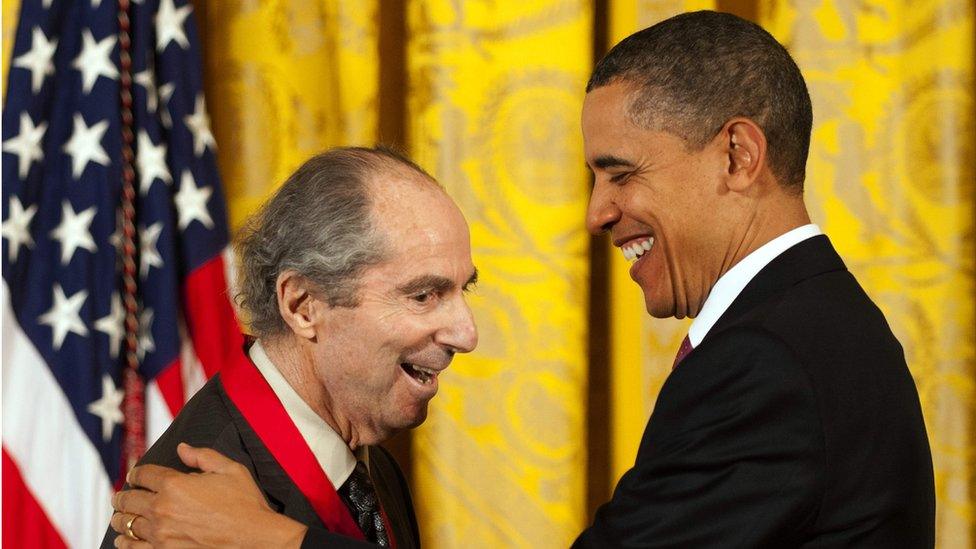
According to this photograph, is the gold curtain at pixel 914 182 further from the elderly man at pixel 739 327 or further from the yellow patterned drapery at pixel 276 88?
the elderly man at pixel 739 327

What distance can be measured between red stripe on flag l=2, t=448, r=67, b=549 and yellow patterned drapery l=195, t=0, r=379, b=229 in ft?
2.61

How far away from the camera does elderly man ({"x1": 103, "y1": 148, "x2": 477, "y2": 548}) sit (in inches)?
64.2

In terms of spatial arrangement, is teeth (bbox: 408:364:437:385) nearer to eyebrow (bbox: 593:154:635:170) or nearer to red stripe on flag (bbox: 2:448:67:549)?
eyebrow (bbox: 593:154:635:170)

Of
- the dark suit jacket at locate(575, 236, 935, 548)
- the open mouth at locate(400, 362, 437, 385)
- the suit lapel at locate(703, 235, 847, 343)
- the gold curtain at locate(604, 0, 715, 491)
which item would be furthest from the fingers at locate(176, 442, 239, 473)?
the gold curtain at locate(604, 0, 715, 491)

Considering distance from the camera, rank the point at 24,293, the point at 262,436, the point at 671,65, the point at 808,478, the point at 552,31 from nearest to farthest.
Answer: the point at 808,478
the point at 262,436
the point at 671,65
the point at 24,293
the point at 552,31

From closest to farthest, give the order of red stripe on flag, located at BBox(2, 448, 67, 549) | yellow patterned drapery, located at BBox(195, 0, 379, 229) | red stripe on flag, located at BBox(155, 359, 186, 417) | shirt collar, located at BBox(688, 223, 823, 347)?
shirt collar, located at BBox(688, 223, 823, 347)
red stripe on flag, located at BBox(2, 448, 67, 549)
red stripe on flag, located at BBox(155, 359, 186, 417)
yellow patterned drapery, located at BBox(195, 0, 379, 229)

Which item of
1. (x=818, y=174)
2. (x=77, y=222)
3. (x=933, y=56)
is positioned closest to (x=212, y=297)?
(x=77, y=222)

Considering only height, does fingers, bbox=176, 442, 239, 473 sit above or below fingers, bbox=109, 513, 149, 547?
above

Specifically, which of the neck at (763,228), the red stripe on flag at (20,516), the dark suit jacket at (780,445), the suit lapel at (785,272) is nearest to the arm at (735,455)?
the dark suit jacket at (780,445)

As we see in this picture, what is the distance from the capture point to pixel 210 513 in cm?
146

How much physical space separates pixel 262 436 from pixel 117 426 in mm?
1099

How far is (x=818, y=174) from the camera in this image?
2.94 meters

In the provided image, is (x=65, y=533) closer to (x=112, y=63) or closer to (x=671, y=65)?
(x=112, y=63)

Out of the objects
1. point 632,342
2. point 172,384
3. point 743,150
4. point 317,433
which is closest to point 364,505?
point 317,433
